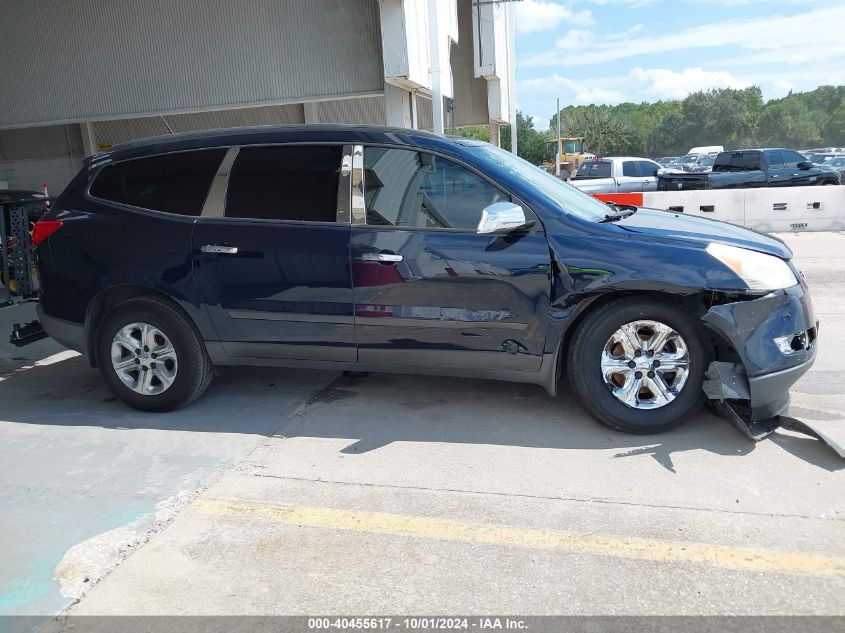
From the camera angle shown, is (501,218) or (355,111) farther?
(355,111)

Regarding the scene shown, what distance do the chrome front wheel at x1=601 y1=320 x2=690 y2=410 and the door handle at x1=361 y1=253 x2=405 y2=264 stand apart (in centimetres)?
135

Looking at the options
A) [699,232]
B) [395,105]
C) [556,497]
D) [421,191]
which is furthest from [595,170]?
[556,497]

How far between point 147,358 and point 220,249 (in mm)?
935

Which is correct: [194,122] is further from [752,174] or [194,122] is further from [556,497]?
[556,497]

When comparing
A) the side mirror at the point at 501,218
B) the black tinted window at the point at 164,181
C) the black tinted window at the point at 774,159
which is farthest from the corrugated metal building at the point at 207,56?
the black tinted window at the point at 774,159

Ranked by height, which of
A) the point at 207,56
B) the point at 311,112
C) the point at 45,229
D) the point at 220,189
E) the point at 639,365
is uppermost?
the point at 207,56

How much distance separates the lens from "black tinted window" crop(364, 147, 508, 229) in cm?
435

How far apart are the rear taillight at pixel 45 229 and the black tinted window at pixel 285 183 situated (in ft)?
4.38

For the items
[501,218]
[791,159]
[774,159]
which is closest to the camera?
[501,218]

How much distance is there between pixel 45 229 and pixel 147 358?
1.24 meters

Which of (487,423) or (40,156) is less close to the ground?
(40,156)

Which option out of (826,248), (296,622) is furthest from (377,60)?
(296,622)

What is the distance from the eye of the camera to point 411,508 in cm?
351

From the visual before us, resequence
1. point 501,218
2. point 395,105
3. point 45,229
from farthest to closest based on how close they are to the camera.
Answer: point 395,105
point 45,229
point 501,218
